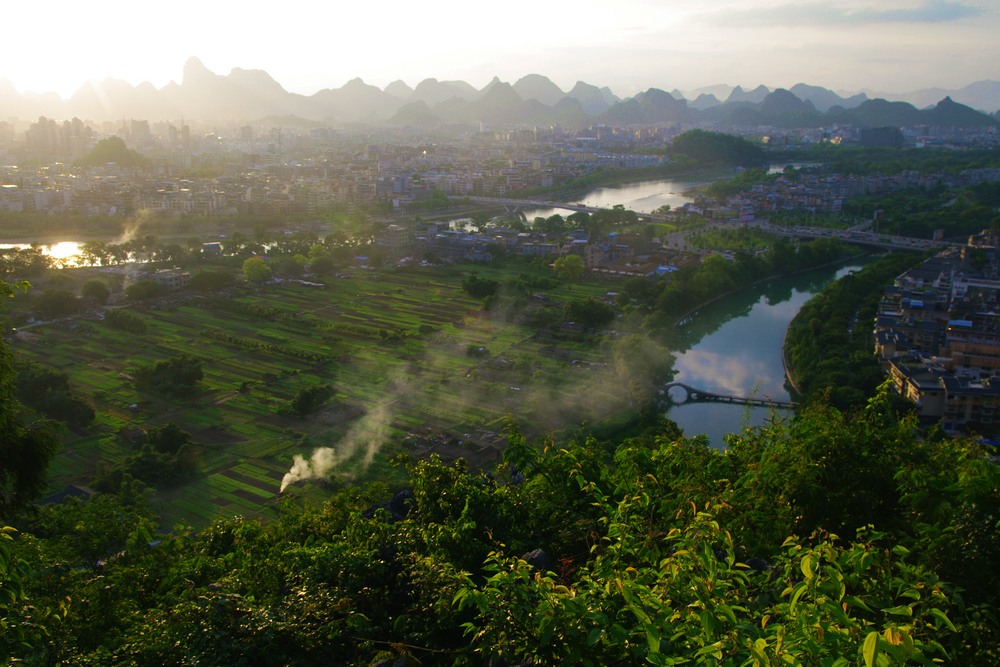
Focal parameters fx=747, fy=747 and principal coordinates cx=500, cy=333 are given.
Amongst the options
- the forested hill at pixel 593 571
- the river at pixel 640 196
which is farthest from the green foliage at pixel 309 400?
the river at pixel 640 196

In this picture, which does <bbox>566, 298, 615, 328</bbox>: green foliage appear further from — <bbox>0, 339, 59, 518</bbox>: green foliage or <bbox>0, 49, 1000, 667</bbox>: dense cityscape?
<bbox>0, 339, 59, 518</bbox>: green foliage

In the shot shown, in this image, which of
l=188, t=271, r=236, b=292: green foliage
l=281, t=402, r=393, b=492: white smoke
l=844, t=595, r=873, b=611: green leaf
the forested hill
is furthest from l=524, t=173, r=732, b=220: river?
l=844, t=595, r=873, b=611: green leaf

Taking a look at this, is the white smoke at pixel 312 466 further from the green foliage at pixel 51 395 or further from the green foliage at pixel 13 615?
the green foliage at pixel 13 615

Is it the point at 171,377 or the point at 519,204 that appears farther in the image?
the point at 519,204

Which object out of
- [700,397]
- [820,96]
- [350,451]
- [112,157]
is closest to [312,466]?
[350,451]

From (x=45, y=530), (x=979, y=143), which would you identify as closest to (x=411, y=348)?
(x=45, y=530)

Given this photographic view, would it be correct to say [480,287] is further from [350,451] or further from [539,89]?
Result: [539,89]
